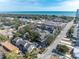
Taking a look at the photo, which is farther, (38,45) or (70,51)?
(38,45)

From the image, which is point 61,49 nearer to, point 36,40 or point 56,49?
point 56,49

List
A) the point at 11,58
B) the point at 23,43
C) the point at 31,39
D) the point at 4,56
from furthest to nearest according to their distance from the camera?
the point at 31,39 → the point at 23,43 → the point at 4,56 → the point at 11,58

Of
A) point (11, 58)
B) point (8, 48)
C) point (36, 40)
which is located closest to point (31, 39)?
point (36, 40)

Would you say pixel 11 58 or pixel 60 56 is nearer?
pixel 11 58

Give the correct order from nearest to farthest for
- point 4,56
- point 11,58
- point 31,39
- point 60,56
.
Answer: point 11,58
point 4,56
point 60,56
point 31,39

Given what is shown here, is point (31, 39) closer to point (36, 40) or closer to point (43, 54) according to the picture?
point (36, 40)

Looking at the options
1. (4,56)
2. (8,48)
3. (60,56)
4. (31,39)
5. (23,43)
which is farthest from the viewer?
(31,39)

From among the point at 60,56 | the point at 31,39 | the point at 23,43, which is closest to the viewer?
the point at 60,56

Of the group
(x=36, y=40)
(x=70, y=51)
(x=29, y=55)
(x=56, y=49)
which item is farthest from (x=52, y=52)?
(x=36, y=40)
